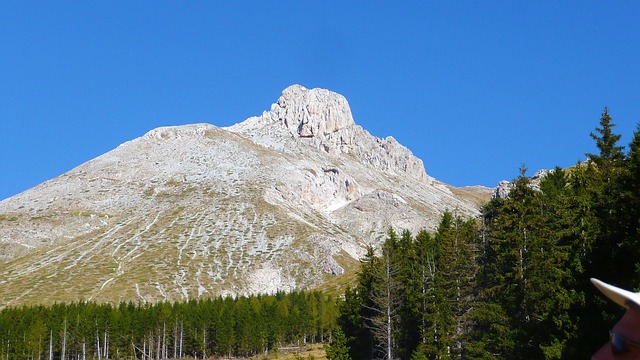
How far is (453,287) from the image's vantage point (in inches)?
2702

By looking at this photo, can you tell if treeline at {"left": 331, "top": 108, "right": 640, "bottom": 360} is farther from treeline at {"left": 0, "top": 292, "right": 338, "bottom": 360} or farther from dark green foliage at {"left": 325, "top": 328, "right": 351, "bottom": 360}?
treeline at {"left": 0, "top": 292, "right": 338, "bottom": 360}

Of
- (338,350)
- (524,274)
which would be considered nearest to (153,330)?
(338,350)

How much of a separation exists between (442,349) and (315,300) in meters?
102

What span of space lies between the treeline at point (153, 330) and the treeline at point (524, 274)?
62.0m

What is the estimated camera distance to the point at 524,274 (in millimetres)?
51594

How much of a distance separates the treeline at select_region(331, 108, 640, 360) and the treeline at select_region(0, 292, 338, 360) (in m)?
62.0

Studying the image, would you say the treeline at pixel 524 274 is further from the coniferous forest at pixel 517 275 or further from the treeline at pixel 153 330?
the treeline at pixel 153 330

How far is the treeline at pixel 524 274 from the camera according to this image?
129 ft

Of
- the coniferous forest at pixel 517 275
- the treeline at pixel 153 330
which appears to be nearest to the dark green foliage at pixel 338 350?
the coniferous forest at pixel 517 275

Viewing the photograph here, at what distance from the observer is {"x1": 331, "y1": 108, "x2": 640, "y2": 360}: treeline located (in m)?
39.4

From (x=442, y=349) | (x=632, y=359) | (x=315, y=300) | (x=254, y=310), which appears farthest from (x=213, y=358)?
(x=632, y=359)

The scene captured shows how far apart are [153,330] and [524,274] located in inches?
4195

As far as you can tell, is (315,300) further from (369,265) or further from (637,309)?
(637,309)

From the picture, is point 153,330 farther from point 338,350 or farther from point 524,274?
point 524,274
